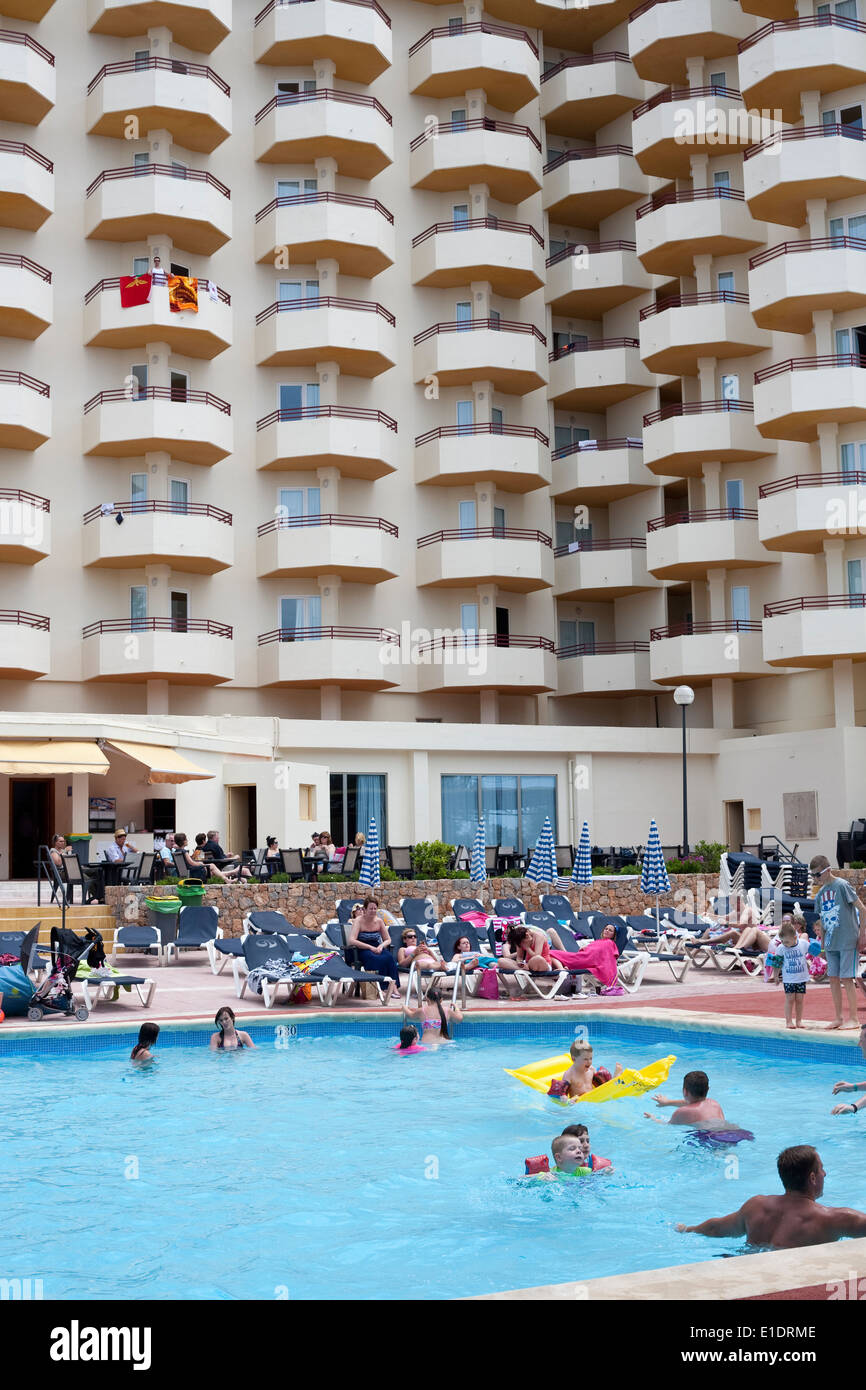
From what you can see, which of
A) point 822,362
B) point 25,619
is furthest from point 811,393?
point 25,619

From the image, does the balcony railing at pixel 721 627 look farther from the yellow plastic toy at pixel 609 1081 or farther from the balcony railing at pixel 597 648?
the yellow plastic toy at pixel 609 1081

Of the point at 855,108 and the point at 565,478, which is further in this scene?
the point at 565,478

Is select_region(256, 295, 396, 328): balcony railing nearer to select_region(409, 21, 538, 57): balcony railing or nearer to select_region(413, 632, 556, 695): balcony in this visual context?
select_region(409, 21, 538, 57): balcony railing

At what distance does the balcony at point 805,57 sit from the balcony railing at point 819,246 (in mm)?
3895

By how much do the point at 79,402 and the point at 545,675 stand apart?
1455 centimetres

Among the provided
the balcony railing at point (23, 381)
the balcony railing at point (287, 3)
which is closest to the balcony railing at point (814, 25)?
the balcony railing at point (287, 3)

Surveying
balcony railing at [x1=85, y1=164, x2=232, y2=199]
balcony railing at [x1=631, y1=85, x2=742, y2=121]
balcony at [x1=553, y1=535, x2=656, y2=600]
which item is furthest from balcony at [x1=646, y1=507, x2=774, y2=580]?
balcony railing at [x1=85, y1=164, x2=232, y2=199]

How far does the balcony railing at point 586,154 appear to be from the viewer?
41906 mm

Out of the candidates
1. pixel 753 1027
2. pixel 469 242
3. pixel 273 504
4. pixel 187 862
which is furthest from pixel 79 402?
pixel 753 1027

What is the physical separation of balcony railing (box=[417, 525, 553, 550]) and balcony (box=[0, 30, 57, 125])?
15151 millimetres

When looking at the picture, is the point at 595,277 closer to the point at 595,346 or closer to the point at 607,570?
the point at 595,346

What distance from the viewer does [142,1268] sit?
774cm

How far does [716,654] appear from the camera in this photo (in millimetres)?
36875
